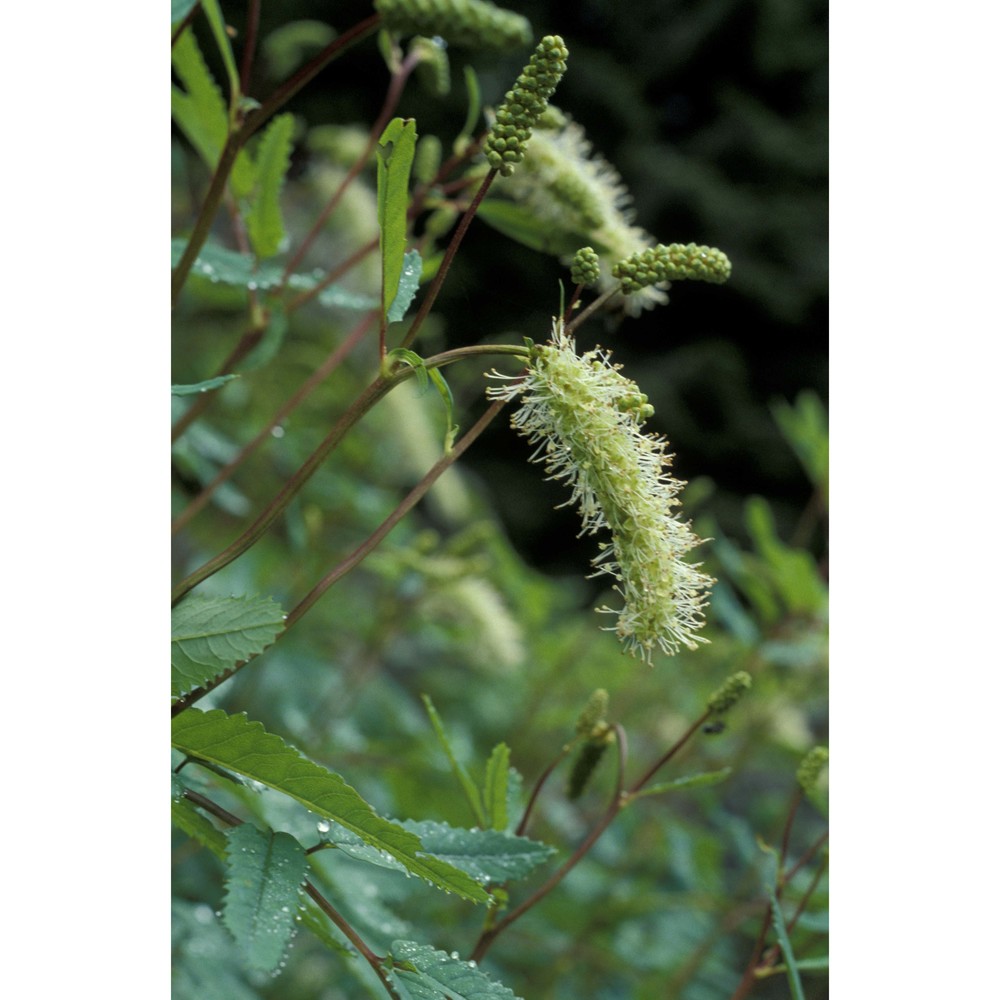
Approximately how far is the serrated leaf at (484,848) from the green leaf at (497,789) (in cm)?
6

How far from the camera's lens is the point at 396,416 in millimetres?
1267

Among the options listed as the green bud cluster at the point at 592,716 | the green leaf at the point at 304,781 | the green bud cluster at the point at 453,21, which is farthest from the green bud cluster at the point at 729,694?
the green bud cluster at the point at 453,21

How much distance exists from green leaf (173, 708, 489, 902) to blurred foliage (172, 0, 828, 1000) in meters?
0.29

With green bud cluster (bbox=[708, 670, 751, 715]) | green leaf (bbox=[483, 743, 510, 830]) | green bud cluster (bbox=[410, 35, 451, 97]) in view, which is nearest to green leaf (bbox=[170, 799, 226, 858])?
green leaf (bbox=[483, 743, 510, 830])

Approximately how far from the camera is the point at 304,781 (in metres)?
0.45

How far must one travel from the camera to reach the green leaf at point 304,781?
1.47 ft

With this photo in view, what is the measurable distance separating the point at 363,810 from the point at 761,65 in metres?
1.39

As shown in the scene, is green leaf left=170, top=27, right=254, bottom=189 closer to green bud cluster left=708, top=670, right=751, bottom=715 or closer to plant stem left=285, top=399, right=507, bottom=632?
plant stem left=285, top=399, right=507, bottom=632

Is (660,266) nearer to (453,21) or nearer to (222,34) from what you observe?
(453,21)

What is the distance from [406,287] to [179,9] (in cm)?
25

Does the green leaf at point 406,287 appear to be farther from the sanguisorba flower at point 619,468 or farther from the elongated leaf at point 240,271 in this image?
the elongated leaf at point 240,271
